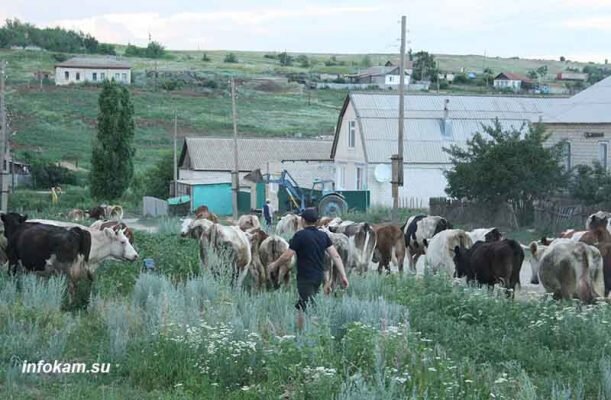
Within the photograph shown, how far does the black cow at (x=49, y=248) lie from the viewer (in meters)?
17.2

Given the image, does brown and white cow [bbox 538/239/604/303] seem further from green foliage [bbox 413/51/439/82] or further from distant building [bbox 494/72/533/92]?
distant building [bbox 494/72/533/92]

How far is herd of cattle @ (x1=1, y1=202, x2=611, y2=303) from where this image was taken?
52.1 feet

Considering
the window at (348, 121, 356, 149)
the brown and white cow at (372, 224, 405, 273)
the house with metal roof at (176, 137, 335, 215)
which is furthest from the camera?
the house with metal roof at (176, 137, 335, 215)

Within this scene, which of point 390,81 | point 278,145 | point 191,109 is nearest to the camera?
point 278,145

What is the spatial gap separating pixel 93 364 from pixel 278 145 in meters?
53.6

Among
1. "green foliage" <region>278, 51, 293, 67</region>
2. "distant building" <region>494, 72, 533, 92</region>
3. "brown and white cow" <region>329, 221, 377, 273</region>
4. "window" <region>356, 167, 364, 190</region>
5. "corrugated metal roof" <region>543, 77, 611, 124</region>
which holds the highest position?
"green foliage" <region>278, 51, 293, 67</region>

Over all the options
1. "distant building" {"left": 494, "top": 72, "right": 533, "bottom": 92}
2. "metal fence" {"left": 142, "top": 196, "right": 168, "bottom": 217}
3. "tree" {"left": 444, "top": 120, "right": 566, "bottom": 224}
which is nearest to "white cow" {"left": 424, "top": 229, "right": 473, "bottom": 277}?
"tree" {"left": 444, "top": 120, "right": 566, "bottom": 224}

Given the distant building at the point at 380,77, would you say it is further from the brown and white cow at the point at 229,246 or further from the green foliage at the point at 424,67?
the brown and white cow at the point at 229,246

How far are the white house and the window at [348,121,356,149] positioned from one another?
6910 cm

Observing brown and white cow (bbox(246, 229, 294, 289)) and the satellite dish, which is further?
the satellite dish

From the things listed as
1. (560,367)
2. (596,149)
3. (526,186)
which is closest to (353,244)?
(560,367)

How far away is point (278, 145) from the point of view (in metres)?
64.6

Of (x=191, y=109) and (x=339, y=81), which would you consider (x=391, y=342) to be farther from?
(x=339, y=81)

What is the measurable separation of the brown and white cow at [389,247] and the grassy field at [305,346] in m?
8.41
